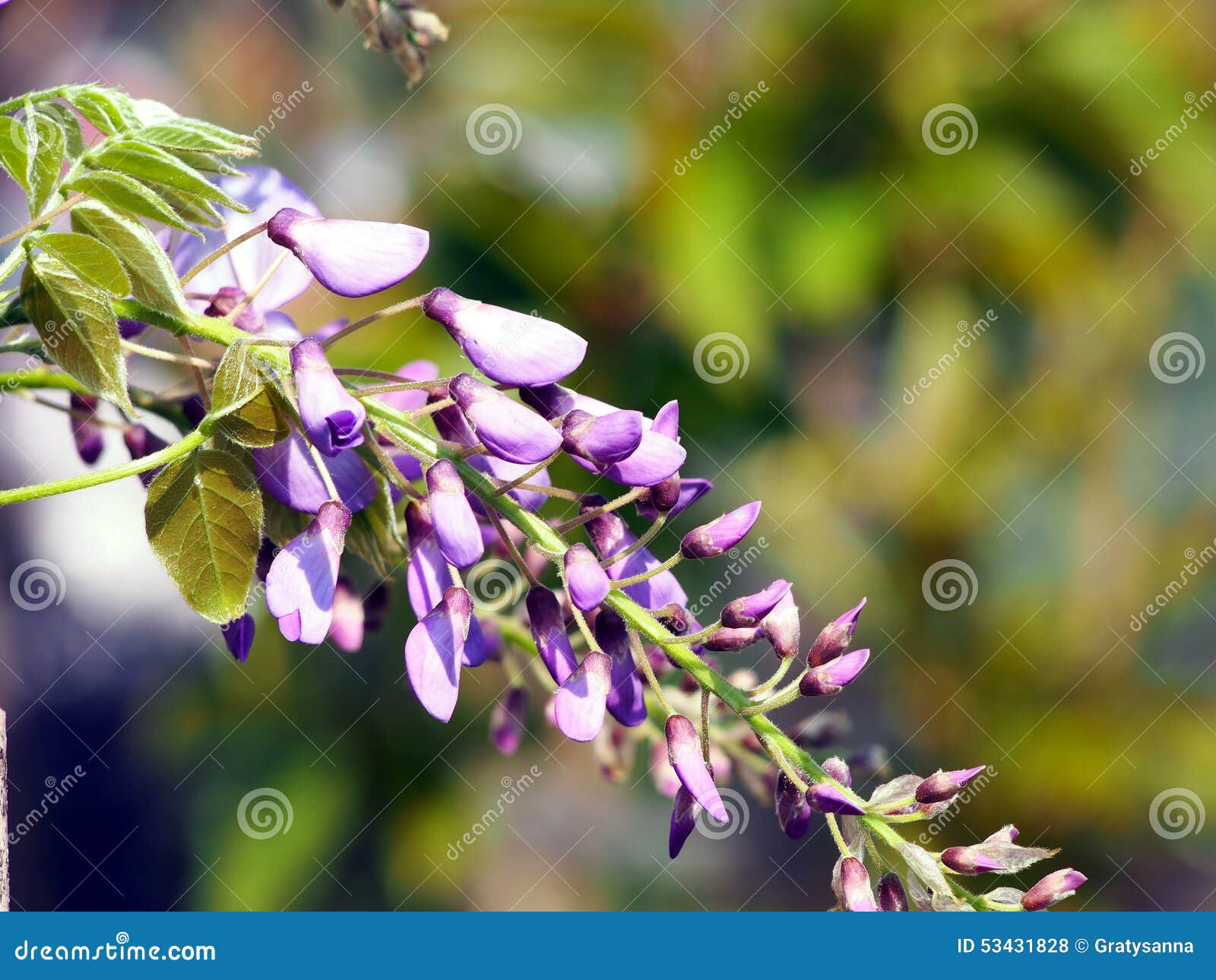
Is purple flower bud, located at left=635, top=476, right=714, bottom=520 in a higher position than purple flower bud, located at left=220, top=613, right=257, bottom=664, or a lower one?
higher

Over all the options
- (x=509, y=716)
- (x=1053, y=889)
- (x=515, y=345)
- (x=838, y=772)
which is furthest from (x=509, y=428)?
(x=509, y=716)

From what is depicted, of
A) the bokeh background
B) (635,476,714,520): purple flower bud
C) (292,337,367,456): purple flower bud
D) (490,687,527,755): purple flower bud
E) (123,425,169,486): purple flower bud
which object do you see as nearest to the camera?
(292,337,367,456): purple flower bud

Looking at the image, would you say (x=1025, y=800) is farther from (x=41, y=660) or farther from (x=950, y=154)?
(x=41, y=660)

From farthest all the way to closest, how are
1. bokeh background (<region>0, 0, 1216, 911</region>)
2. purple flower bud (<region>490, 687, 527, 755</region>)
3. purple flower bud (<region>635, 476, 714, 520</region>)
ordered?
bokeh background (<region>0, 0, 1216, 911</region>), purple flower bud (<region>490, 687, 527, 755</region>), purple flower bud (<region>635, 476, 714, 520</region>)

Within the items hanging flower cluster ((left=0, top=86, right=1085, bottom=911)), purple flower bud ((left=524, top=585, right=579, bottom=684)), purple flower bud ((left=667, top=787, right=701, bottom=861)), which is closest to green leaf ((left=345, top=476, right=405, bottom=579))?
hanging flower cluster ((left=0, top=86, right=1085, bottom=911))

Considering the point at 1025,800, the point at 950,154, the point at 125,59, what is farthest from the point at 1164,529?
the point at 125,59

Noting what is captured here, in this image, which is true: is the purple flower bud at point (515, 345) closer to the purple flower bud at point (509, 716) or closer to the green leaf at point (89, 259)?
the green leaf at point (89, 259)

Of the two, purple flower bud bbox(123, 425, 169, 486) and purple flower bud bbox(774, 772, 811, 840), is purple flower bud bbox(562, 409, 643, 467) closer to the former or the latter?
purple flower bud bbox(774, 772, 811, 840)

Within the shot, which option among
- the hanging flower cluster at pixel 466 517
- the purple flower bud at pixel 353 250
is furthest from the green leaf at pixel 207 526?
the purple flower bud at pixel 353 250

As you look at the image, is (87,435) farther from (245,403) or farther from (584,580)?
(584,580)
